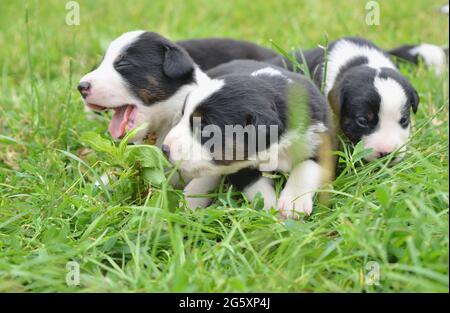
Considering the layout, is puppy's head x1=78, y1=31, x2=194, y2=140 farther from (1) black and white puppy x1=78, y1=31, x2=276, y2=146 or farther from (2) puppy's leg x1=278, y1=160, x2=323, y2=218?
(2) puppy's leg x1=278, y1=160, x2=323, y2=218

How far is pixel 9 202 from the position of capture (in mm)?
3910

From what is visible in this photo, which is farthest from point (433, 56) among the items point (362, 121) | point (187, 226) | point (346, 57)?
point (187, 226)

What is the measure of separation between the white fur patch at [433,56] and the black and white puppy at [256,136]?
2.62m

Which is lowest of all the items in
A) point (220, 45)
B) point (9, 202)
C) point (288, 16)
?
point (9, 202)

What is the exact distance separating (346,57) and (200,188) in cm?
182

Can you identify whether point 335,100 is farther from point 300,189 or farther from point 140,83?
point 140,83

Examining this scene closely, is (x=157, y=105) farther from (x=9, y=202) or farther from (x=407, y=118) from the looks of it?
(x=407, y=118)

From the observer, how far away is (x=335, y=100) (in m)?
4.49

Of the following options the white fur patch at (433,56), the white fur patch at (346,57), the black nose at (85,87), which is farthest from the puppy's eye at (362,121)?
the white fur patch at (433,56)

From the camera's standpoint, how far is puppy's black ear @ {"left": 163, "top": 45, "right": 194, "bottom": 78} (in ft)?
14.2

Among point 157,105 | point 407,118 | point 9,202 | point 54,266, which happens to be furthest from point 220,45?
point 54,266

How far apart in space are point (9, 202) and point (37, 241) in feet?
1.90

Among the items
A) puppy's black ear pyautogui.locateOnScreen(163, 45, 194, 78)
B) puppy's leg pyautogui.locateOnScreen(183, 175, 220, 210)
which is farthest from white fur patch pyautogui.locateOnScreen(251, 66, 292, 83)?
puppy's leg pyautogui.locateOnScreen(183, 175, 220, 210)

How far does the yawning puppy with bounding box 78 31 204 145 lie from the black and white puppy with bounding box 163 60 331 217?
639 mm
